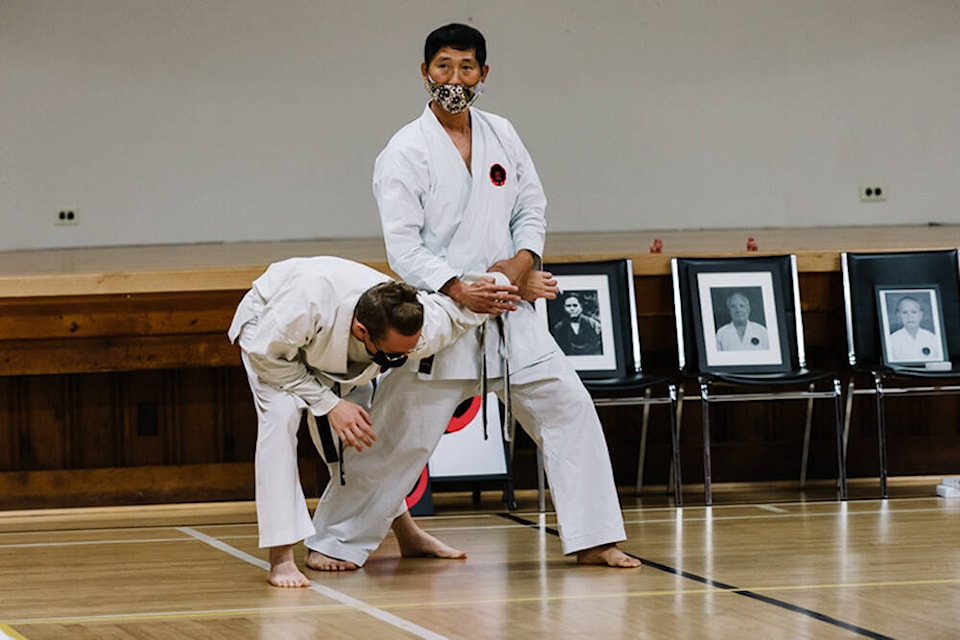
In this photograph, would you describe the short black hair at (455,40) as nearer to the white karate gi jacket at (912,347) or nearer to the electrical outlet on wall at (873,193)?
the white karate gi jacket at (912,347)

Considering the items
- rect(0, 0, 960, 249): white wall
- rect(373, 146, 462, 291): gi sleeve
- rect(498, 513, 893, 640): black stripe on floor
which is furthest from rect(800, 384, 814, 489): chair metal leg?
rect(0, 0, 960, 249): white wall

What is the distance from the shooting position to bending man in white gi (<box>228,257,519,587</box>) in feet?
9.99

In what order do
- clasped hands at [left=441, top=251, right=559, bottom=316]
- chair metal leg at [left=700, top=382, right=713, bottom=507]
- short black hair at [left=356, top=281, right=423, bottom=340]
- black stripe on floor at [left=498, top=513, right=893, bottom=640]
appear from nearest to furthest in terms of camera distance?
1. black stripe on floor at [left=498, top=513, right=893, bottom=640]
2. short black hair at [left=356, top=281, right=423, bottom=340]
3. clasped hands at [left=441, top=251, right=559, bottom=316]
4. chair metal leg at [left=700, top=382, right=713, bottom=507]

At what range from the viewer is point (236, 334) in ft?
10.7

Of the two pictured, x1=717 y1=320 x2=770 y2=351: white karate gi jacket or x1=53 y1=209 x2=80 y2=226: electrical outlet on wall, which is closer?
x1=717 y1=320 x2=770 y2=351: white karate gi jacket

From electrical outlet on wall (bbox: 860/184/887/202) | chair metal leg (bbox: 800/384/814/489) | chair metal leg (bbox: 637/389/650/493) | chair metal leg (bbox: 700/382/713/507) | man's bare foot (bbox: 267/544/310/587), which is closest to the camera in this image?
man's bare foot (bbox: 267/544/310/587)

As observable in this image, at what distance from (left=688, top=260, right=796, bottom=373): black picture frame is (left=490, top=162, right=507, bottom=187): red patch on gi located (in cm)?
150

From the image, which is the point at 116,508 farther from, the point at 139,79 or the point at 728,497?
the point at 139,79

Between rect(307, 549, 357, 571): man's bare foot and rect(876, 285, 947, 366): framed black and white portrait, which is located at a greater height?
rect(876, 285, 947, 366): framed black and white portrait

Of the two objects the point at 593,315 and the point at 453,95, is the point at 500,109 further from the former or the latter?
the point at 453,95

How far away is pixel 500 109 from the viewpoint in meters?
7.51

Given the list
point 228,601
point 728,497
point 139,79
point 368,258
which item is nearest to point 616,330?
point 728,497

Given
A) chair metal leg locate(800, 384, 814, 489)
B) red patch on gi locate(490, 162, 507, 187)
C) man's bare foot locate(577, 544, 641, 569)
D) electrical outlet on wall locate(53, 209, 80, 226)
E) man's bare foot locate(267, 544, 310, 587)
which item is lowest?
man's bare foot locate(577, 544, 641, 569)

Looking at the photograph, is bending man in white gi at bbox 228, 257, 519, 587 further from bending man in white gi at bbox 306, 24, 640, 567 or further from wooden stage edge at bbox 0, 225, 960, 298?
wooden stage edge at bbox 0, 225, 960, 298
